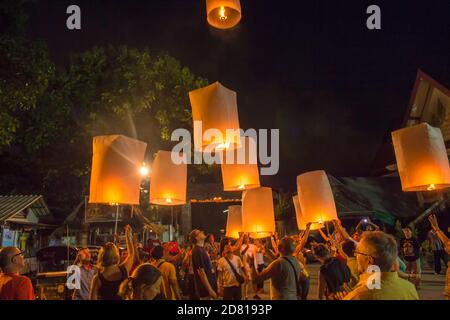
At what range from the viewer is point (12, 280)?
370 centimetres

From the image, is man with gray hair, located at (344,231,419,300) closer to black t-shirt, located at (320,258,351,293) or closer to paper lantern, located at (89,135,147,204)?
black t-shirt, located at (320,258,351,293)

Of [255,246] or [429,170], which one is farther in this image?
[255,246]

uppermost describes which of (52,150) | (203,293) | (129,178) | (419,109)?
(419,109)

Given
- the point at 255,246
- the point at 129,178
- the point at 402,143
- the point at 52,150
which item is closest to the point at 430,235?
the point at 255,246

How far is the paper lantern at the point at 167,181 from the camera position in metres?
6.22

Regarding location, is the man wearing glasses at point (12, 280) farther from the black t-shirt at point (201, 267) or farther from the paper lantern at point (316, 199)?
the paper lantern at point (316, 199)

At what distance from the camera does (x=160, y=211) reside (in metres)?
22.4

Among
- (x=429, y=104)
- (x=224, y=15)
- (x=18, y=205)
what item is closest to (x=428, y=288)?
(x=224, y=15)

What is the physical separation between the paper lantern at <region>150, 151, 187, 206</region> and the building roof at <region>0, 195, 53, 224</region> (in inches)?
380

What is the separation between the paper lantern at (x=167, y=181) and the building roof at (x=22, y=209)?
380 inches

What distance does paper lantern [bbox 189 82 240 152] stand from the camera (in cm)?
480

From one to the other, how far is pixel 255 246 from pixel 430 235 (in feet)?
23.9

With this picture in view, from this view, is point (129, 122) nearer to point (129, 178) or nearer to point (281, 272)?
point (129, 178)

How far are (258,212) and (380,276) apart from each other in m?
4.27
